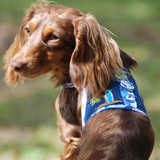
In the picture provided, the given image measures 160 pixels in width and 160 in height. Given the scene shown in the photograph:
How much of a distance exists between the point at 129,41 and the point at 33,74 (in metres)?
5.52

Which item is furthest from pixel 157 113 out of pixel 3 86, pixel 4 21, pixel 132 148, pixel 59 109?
pixel 4 21

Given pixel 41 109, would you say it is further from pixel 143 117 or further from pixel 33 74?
pixel 143 117

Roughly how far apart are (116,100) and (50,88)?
138 inches

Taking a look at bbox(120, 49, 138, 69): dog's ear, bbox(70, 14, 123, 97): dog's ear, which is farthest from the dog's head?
bbox(120, 49, 138, 69): dog's ear

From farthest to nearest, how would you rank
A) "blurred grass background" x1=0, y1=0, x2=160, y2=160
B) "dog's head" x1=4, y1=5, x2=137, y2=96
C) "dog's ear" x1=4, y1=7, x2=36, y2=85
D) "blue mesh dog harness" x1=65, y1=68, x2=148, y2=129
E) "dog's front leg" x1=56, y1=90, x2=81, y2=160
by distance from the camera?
"blurred grass background" x1=0, y1=0, x2=160, y2=160 < "dog's ear" x1=4, y1=7, x2=36, y2=85 < "dog's front leg" x1=56, y1=90, x2=81, y2=160 < "dog's head" x1=4, y1=5, x2=137, y2=96 < "blue mesh dog harness" x1=65, y1=68, x2=148, y2=129

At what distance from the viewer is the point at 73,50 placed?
2527 millimetres

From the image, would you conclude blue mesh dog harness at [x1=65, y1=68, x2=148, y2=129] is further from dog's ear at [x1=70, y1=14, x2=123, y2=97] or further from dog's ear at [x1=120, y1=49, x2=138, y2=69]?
dog's ear at [x1=120, y1=49, x2=138, y2=69]

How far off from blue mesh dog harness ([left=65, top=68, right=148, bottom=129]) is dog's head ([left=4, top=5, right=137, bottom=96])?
6 centimetres

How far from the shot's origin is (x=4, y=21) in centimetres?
821

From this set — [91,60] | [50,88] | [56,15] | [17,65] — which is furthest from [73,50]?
[50,88]

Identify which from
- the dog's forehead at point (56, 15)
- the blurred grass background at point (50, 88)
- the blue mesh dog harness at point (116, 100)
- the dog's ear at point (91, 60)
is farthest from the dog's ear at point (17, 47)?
the blue mesh dog harness at point (116, 100)

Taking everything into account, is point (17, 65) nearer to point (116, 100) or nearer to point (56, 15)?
point (56, 15)

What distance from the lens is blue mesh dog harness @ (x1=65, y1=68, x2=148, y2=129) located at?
2.29 m

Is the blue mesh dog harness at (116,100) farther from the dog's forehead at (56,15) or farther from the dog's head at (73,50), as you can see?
the dog's forehead at (56,15)
